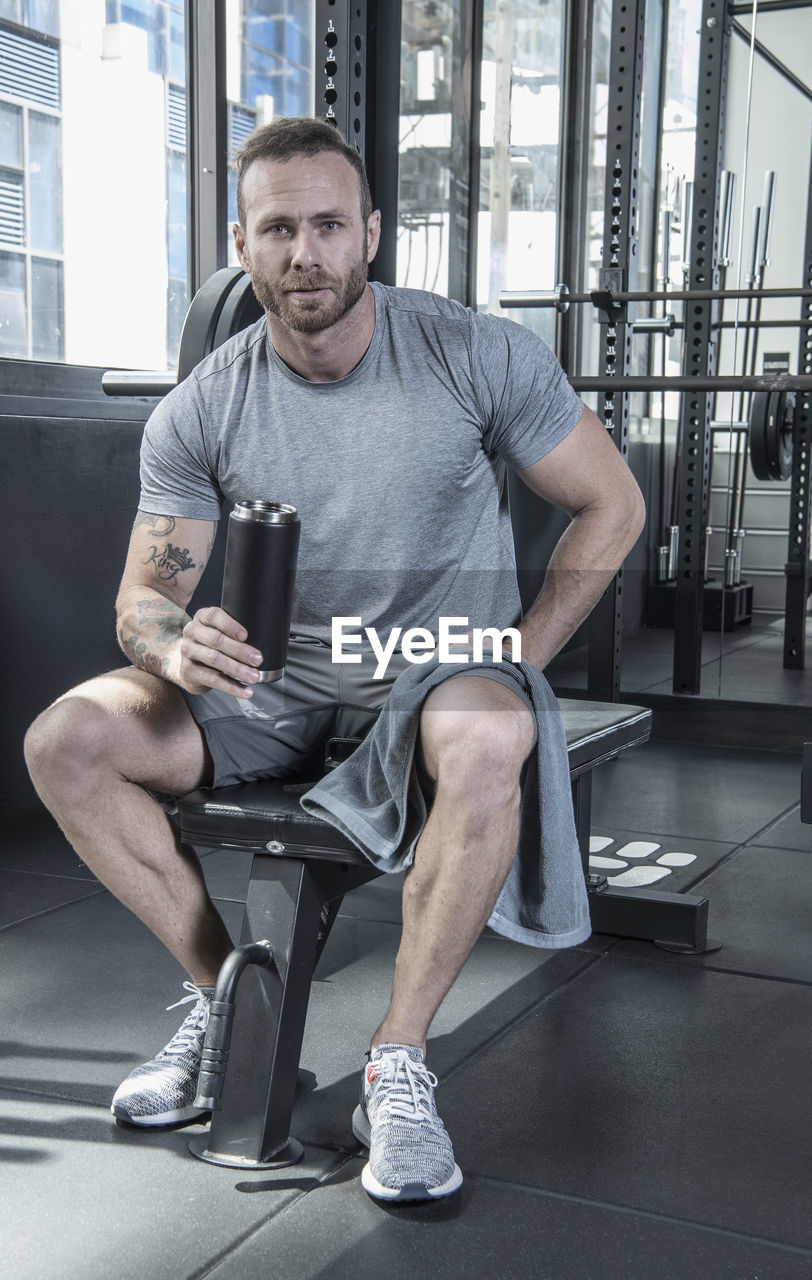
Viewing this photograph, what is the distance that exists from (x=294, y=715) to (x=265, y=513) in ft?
1.35

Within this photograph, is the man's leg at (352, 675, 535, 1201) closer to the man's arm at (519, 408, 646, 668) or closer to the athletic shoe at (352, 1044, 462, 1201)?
the athletic shoe at (352, 1044, 462, 1201)

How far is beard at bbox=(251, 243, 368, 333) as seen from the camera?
1.59m

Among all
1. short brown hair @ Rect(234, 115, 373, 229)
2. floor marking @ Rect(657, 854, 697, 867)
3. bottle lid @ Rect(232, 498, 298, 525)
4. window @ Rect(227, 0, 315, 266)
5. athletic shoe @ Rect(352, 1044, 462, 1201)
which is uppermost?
window @ Rect(227, 0, 315, 266)

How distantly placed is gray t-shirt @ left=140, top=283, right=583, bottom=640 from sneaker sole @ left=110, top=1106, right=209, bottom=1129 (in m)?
0.60

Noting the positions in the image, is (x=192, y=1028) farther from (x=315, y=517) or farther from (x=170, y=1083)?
(x=315, y=517)

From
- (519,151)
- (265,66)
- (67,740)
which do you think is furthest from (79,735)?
(519,151)

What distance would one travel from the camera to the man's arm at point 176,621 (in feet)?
4.46

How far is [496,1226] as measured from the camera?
1309mm

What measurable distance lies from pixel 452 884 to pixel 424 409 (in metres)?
0.60

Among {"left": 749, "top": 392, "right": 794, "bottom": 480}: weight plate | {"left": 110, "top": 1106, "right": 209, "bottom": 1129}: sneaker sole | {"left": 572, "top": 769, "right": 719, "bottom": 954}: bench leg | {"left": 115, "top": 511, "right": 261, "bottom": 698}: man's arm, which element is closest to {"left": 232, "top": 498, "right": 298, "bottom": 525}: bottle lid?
{"left": 115, "top": 511, "right": 261, "bottom": 698}: man's arm

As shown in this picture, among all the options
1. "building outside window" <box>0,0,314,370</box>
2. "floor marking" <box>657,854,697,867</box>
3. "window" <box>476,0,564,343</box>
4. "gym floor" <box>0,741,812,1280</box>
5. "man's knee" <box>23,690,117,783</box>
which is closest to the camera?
"gym floor" <box>0,741,812,1280</box>

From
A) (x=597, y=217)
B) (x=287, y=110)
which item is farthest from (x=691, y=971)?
(x=597, y=217)

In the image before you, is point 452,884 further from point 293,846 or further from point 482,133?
point 482,133

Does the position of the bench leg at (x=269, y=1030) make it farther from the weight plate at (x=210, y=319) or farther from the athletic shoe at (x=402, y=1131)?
the weight plate at (x=210, y=319)
